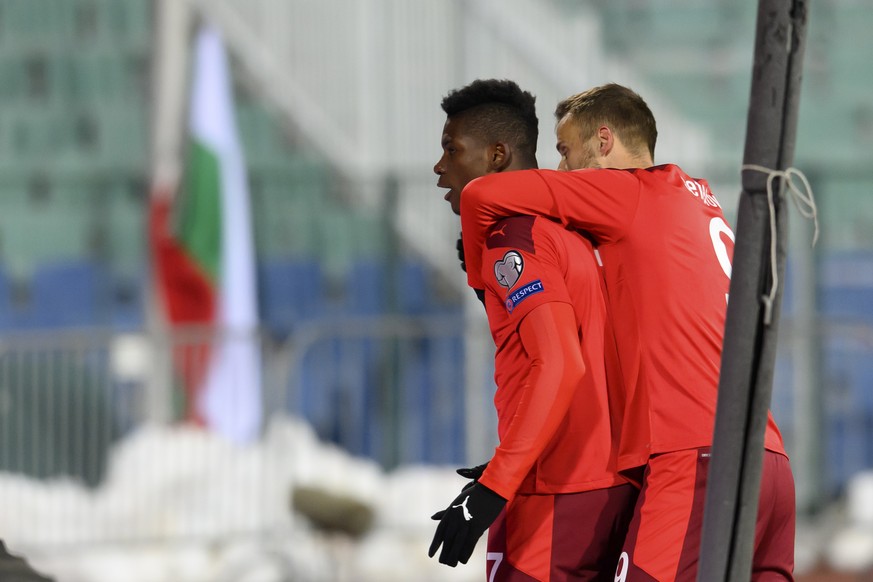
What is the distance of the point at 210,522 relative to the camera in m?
8.51

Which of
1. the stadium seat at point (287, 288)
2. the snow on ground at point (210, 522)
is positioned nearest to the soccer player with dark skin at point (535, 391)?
the snow on ground at point (210, 522)

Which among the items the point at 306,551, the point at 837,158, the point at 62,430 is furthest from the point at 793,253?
the point at 62,430

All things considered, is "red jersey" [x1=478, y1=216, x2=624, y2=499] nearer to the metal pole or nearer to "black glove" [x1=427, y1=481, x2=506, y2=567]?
"black glove" [x1=427, y1=481, x2=506, y2=567]

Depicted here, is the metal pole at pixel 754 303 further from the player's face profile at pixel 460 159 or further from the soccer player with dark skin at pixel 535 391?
the player's face profile at pixel 460 159

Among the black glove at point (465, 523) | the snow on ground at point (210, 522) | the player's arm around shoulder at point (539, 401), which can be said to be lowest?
the snow on ground at point (210, 522)

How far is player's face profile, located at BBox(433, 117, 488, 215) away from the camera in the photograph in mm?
3352

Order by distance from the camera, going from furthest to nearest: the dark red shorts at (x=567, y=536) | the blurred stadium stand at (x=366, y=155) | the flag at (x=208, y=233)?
the flag at (x=208, y=233)
the blurred stadium stand at (x=366, y=155)
the dark red shorts at (x=567, y=536)

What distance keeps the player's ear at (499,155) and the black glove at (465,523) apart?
0.77 metres

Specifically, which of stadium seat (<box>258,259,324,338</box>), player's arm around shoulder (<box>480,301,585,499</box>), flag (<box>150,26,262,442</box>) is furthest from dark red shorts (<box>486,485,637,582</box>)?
stadium seat (<box>258,259,324,338</box>)

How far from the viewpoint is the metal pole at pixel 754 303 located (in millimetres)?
2342

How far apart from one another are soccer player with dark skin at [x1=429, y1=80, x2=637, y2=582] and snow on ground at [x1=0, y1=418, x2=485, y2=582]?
16.9 ft

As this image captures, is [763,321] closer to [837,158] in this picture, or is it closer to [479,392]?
[479,392]

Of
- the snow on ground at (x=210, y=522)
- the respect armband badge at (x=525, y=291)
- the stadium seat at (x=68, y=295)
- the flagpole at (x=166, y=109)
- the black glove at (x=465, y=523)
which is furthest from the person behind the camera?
the stadium seat at (x=68, y=295)

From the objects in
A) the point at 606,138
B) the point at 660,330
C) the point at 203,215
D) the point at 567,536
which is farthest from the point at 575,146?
the point at 203,215
